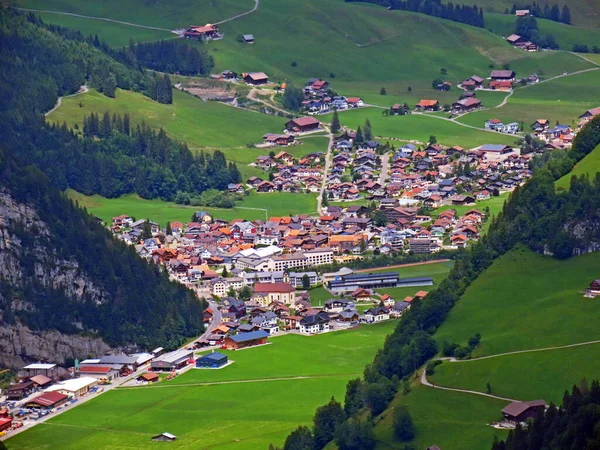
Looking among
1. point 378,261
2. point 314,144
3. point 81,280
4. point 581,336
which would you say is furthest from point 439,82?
point 581,336

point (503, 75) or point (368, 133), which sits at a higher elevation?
point (503, 75)

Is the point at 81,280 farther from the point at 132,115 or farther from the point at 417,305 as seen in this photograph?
the point at 132,115

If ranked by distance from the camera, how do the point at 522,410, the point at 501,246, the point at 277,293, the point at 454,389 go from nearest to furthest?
the point at 522,410 < the point at 454,389 < the point at 501,246 < the point at 277,293

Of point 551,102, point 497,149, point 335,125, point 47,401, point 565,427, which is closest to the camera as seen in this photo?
point 565,427

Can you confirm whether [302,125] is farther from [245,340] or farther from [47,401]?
[47,401]

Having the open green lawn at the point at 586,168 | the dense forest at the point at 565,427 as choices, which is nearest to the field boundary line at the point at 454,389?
the dense forest at the point at 565,427

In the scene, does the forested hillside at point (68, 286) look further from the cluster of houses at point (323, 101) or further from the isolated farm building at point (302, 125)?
the cluster of houses at point (323, 101)

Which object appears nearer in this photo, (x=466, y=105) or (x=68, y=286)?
(x=68, y=286)

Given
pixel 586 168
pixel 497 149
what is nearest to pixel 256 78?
pixel 497 149

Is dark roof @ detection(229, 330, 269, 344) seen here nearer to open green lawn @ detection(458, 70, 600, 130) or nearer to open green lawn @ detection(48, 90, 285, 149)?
open green lawn @ detection(48, 90, 285, 149)
